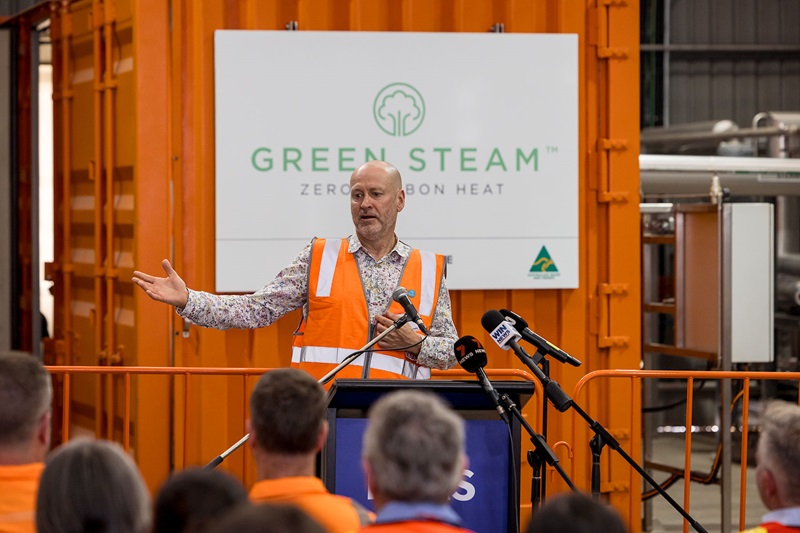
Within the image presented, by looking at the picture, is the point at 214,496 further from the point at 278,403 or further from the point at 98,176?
the point at 98,176

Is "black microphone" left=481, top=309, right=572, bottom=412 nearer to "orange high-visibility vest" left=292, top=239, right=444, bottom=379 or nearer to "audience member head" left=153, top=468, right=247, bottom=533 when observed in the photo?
"orange high-visibility vest" left=292, top=239, right=444, bottom=379

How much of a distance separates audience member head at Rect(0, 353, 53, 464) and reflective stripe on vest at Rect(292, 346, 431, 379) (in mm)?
2142

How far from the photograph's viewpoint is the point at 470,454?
4.16 meters

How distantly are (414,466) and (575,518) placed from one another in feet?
1.53

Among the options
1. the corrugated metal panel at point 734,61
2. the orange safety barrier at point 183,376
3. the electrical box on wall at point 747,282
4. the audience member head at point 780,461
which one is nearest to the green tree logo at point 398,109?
the orange safety barrier at point 183,376

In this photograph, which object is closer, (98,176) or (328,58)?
(328,58)

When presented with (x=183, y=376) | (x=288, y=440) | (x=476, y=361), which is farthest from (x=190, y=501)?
(x=183, y=376)

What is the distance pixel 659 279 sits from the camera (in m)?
9.85

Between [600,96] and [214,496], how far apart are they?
4.72 m

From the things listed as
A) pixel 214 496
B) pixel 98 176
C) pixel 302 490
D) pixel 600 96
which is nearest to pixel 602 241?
pixel 600 96

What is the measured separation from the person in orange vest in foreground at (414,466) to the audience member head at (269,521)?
63 cm

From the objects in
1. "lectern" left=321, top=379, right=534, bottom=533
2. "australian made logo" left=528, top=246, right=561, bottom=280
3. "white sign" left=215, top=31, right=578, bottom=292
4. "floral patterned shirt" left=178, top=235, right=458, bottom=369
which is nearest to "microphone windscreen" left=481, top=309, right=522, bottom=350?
"lectern" left=321, top=379, right=534, bottom=533

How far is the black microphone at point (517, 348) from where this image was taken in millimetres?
4008

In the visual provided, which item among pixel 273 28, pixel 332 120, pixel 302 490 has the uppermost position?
pixel 273 28
